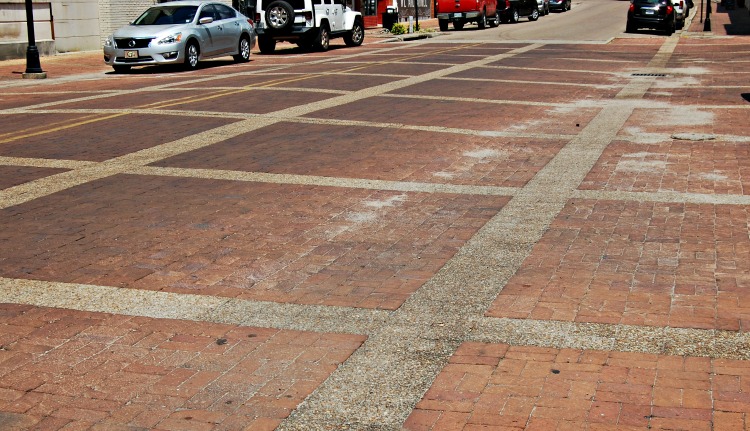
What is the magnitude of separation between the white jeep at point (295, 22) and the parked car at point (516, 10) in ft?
71.7

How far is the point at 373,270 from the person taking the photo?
745 cm

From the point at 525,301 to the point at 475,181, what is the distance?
4.12m

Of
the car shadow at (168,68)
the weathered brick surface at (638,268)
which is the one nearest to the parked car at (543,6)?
the car shadow at (168,68)

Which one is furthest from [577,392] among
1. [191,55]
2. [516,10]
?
[516,10]

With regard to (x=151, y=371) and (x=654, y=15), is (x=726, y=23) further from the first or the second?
(x=151, y=371)

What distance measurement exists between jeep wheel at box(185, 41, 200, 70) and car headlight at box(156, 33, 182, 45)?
1.54 ft

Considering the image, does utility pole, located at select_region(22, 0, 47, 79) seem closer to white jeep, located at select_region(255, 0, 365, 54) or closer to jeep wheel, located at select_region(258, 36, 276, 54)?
white jeep, located at select_region(255, 0, 365, 54)

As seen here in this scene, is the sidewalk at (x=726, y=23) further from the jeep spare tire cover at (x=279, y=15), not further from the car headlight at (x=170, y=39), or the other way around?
the car headlight at (x=170, y=39)

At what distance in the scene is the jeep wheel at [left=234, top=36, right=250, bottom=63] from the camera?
28062 millimetres

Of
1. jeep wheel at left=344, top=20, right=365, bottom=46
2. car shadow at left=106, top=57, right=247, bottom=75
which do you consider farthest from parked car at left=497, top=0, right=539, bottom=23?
car shadow at left=106, top=57, right=247, bottom=75

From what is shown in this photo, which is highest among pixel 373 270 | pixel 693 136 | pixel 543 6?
pixel 543 6

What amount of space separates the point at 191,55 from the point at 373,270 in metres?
18.9

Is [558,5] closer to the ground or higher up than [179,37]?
higher up

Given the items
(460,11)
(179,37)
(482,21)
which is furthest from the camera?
(482,21)
